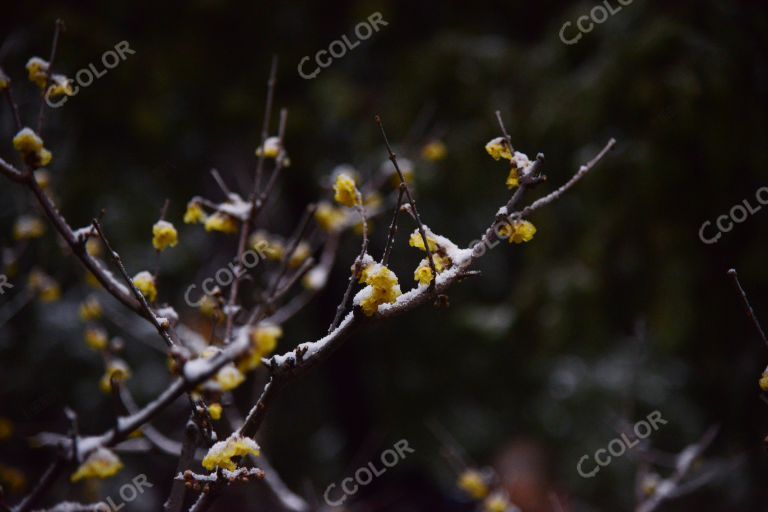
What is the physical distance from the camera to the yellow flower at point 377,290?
126 centimetres

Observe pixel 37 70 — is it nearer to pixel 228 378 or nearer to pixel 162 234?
pixel 162 234

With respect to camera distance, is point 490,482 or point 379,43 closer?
point 490,482

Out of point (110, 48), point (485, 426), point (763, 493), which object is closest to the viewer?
point (110, 48)


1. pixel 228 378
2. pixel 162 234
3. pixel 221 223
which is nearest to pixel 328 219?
pixel 221 223

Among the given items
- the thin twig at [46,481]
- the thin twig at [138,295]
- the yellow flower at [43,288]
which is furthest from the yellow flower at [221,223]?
the yellow flower at [43,288]

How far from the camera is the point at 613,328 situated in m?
3.45

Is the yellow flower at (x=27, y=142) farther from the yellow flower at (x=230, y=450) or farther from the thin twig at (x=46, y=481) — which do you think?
the yellow flower at (x=230, y=450)

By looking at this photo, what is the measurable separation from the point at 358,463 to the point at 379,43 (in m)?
3.76

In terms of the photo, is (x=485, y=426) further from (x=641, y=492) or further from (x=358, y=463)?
(x=641, y=492)

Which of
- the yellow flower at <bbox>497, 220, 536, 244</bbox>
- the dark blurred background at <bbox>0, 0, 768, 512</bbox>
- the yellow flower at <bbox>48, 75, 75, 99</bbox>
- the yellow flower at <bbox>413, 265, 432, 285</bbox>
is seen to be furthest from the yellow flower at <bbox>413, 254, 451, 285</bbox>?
the dark blurred background at <bbox>0, 0, 768, 512</bbox>

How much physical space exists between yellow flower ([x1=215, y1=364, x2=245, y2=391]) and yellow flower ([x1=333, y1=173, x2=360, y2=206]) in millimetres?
632

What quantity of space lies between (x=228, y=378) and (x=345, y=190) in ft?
2.19

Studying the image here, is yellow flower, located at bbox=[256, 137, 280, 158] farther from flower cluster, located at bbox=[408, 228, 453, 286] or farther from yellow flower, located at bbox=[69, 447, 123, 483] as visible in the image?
yellow flower, located at bbox=[69, 447, 123, 483]

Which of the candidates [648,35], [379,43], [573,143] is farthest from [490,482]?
[379,43]
